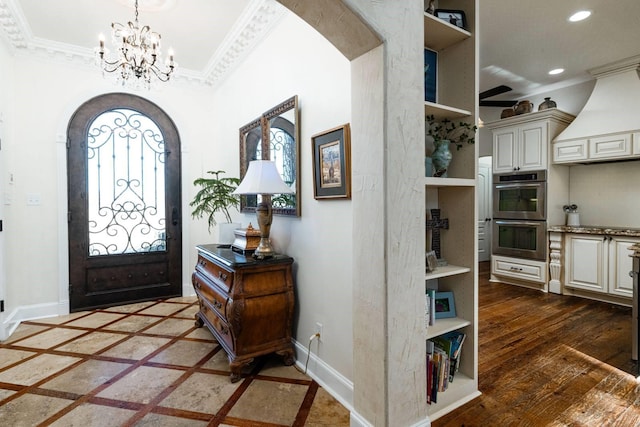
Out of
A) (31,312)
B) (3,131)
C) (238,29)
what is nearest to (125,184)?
(3,131)

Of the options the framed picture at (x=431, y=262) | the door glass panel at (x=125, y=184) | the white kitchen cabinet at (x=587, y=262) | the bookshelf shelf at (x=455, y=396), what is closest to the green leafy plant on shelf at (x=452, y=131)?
the framed picture at (x=431, y=262)

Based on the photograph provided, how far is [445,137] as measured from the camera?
77.9 inches

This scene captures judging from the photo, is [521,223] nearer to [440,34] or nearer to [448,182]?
[448,182]

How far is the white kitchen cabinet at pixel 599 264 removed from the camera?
11.8 feet

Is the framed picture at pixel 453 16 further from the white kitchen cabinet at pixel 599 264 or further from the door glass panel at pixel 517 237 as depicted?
the door glass panel at pixel 517 237

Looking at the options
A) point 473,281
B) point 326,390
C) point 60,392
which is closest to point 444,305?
point 473,281

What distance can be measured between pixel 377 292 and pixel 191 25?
300cm

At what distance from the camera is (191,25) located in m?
2.94

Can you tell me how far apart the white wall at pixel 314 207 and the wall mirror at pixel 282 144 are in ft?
0.19

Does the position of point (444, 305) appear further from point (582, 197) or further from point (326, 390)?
point (582, 197)

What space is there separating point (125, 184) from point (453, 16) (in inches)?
148

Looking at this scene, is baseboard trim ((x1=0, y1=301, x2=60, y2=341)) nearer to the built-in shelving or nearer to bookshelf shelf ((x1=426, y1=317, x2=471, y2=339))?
bookshelf shelf ((x1=426, y1=317, x2=471, y2=339))

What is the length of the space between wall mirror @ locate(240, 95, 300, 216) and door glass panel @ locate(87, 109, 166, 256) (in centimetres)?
164

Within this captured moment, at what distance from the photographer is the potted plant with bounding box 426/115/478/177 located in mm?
1828
